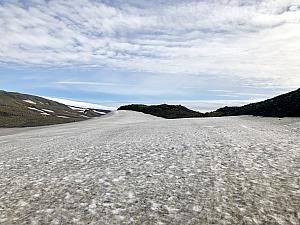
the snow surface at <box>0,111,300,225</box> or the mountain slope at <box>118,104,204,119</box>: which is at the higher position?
the mountain slope at <box>118,104,204,119</box>

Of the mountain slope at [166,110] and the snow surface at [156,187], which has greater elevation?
the mountain slope at [166,110]

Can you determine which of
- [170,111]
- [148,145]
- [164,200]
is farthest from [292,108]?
[170,111]

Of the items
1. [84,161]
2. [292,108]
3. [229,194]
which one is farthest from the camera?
[292,108]

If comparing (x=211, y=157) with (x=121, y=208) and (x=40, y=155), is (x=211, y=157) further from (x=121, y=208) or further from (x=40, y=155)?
(x=40, y=155)

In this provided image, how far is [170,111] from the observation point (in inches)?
2768

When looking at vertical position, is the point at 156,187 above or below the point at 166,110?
below

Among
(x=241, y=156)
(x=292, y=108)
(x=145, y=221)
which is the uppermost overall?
(x=292, y=108)

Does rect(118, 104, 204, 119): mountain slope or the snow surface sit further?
rect(118, 104, 204, 119): mountain slope

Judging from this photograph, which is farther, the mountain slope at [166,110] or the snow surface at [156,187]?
the mountain slope at [166,110]

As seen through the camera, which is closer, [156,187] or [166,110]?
[156,187]

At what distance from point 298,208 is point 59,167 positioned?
6.70 meters

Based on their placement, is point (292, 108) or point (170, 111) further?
point (170, 111)

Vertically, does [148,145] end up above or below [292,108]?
below

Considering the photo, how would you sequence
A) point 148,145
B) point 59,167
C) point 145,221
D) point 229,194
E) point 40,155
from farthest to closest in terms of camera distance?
1. point 148,145
2. point 40,155
3. point 59,167
4. point 229,194
5. point 145,221
